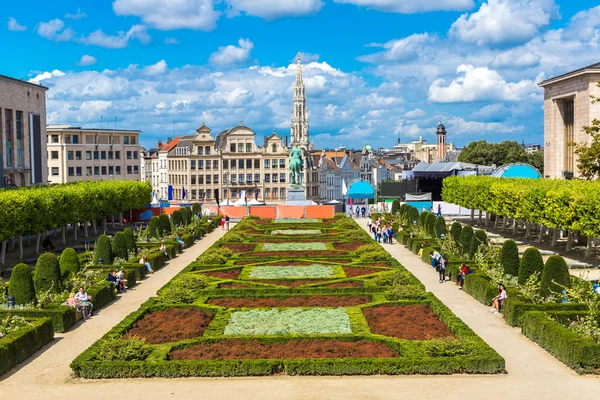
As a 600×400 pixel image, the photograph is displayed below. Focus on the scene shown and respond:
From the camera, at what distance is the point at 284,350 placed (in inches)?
955

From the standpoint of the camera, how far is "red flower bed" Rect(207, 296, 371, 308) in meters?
32.3

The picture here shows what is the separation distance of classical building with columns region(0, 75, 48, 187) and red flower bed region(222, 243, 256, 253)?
3339 cm

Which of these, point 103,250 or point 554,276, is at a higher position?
point 103,250

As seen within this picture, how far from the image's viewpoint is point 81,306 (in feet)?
103

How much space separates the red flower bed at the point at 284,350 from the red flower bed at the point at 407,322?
6.50ft

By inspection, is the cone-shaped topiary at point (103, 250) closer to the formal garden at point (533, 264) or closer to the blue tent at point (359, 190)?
the formal garden at point (533, 264)

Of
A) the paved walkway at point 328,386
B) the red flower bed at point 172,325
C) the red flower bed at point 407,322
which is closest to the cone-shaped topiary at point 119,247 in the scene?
the red flower bed at point 172,325

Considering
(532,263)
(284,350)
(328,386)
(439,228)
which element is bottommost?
(328,386)

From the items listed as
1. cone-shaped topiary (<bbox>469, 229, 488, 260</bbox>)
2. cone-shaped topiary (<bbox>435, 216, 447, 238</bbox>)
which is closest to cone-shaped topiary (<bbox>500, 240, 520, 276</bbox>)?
cone-shaped topiary (<bbox>469, 229, 488, 260</bbox>)

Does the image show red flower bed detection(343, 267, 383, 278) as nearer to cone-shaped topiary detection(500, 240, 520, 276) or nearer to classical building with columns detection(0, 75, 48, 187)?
cone-shaped topiary detection(500, 240, 520, 276)

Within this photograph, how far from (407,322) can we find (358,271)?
13.8m

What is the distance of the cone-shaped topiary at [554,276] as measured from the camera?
104 ft

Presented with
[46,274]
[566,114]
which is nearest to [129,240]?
[46,274]

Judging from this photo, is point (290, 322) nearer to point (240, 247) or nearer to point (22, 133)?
point (240, 247)
